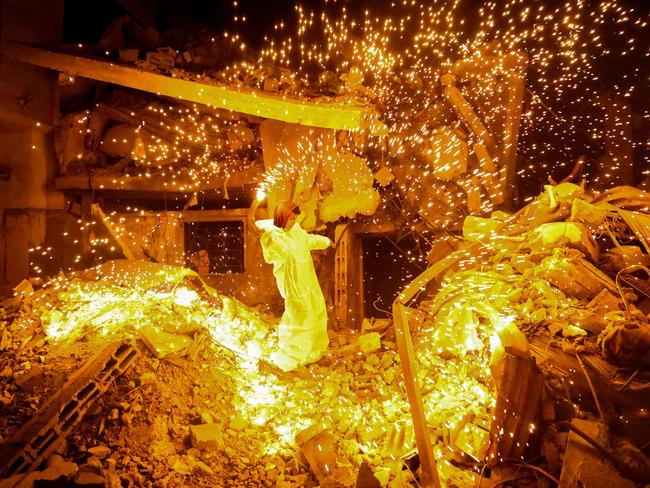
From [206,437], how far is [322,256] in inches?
162

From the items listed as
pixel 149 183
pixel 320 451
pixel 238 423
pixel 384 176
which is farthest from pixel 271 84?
pixel 320 451

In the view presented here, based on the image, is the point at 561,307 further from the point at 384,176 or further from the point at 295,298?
the point at 384,176

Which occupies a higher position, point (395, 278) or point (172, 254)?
point (172, 254)

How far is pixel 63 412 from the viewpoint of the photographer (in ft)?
11.9

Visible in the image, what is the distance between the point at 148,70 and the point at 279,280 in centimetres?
454

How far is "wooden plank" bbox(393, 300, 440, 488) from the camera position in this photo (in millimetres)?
3332

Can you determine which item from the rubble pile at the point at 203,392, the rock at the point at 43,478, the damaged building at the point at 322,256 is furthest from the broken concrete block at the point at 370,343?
the rock at the point at 43,478

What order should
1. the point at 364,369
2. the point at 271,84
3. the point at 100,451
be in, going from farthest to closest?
1. the point at 271,84
2. the point at 364,369
3. the point at 100,451

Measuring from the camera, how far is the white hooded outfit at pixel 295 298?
548cm

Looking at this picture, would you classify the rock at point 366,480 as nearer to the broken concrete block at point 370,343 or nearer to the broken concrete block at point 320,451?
the broken concrete block at point 320,451

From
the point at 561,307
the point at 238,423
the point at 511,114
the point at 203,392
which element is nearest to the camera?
the point at 561,307

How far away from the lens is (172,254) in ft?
26.5

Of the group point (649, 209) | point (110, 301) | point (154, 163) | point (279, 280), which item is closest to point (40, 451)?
point (110, 301)

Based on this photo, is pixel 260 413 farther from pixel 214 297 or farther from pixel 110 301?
pixel 110 301
